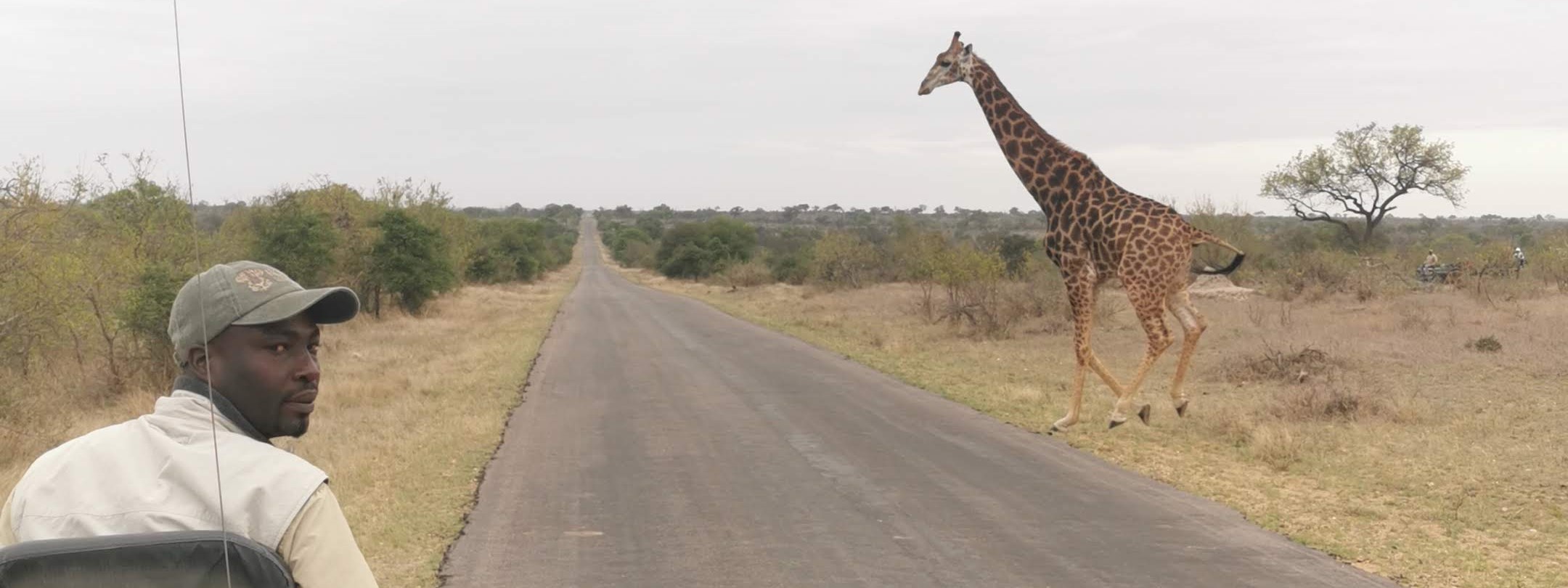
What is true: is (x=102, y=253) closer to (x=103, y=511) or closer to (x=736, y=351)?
(x=736, y=351)

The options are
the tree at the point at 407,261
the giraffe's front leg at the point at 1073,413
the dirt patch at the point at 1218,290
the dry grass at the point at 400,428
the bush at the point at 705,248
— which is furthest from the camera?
the bush at the point at 705,248

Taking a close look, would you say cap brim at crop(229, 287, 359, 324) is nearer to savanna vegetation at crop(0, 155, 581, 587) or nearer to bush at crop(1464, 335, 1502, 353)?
savanna vegetation at crop(0, 155, 581, 587)

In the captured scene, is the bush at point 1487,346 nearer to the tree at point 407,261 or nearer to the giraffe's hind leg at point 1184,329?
the giraffe's hind leg at point 1184,329

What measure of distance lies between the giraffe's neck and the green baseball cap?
10653 mm

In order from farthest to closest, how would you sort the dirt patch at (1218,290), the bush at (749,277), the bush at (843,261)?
the bush at (749,277) < the bush at (843,261) < the dirt patch at (1218,290)

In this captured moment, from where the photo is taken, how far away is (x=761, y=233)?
372 feet

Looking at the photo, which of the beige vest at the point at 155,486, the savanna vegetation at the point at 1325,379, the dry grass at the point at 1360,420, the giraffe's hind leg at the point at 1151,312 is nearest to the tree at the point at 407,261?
the savanna vegetation at the point at 1325,379

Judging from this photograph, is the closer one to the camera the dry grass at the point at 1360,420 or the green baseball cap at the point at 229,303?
the green baseball cap at the point at 229,303

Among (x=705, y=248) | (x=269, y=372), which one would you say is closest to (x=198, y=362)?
(x=269, y=372)

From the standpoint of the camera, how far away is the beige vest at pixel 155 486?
193cm

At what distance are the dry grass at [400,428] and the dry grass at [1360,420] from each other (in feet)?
17.6

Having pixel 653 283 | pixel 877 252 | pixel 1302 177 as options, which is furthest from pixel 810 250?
pixel 1302 177

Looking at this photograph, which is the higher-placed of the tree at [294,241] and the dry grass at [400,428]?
the tree at [294,241]

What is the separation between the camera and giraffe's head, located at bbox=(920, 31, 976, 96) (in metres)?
12.5
